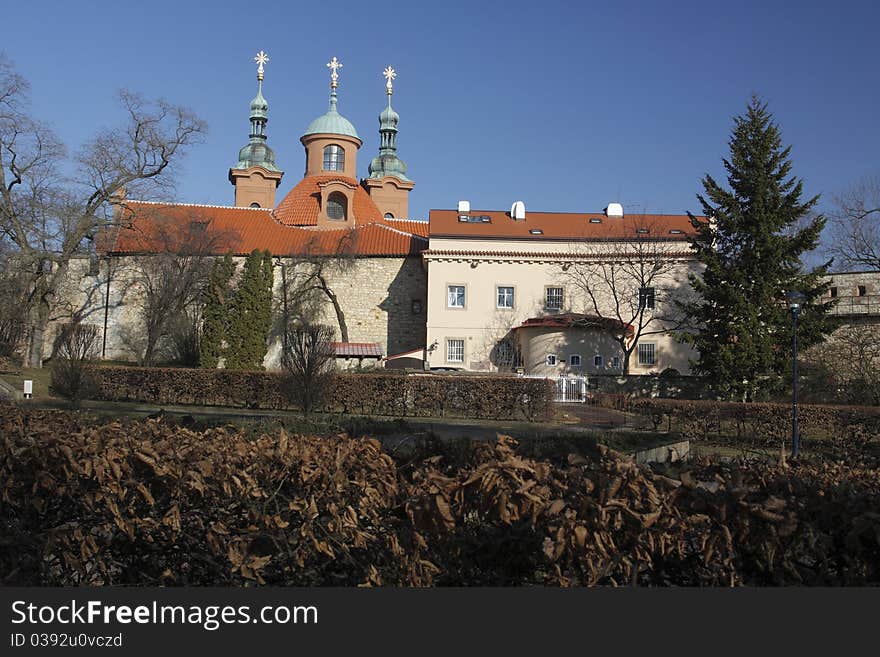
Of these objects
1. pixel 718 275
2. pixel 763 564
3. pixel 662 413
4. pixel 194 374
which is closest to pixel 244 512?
pixel 763 564

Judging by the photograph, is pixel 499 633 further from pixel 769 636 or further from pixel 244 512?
pixel 244 512

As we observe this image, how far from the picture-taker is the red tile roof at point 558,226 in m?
37.6

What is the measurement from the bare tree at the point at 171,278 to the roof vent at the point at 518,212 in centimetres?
1588

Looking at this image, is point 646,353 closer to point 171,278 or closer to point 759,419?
point 759,419

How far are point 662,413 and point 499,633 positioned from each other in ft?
55.7

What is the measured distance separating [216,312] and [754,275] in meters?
23.4

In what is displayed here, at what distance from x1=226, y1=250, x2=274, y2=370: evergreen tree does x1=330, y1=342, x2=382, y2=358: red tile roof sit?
3.81 meters

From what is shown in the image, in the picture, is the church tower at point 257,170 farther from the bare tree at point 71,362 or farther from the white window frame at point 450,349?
the bare tree at point 71,362

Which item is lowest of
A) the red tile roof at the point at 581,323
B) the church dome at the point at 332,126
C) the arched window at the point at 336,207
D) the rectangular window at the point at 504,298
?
the red tile roof at the point at 581,323

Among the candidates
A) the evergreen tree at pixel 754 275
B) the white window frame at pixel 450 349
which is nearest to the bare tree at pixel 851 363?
the evergreen tree at pixel 754 275

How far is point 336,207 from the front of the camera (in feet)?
142

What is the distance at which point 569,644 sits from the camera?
275 cm

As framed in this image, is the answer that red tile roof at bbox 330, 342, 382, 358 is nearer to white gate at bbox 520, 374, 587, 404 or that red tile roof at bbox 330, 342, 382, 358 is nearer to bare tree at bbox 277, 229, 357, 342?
bare tree at bbox 277, 229, 357, 342

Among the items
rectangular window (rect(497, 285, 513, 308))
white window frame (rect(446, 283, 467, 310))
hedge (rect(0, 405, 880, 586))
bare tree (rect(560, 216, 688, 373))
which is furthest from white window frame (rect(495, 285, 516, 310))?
hedge (rect(0, 405, 880, 586))
